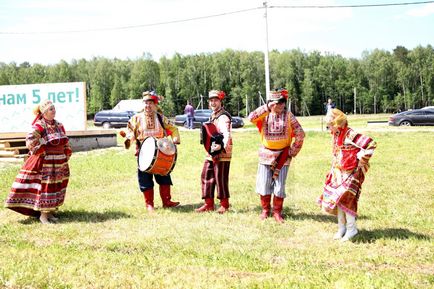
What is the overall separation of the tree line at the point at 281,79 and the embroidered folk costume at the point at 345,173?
231ft

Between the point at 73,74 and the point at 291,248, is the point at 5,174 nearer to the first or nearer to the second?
the point at 291,248

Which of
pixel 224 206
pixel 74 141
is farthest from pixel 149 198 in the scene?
pixel 74 141

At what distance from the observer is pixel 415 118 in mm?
30562

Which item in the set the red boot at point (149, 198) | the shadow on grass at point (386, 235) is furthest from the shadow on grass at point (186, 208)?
the shadow on grass at point (386, 235)

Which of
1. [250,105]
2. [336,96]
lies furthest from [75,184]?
[336,96]

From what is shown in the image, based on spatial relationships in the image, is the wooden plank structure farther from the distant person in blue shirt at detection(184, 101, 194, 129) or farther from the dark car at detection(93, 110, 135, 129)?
the dark car at detection(93, 110, 135, 129)

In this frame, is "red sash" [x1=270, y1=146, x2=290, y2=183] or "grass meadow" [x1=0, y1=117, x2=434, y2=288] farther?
"red sash" [x1=270, y1=146, x2=290, y2=183]

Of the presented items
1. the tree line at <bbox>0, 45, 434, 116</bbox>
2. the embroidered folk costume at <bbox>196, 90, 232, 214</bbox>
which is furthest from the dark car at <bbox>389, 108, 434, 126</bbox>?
the tree line at <bbox>0, 45, 434, 116</bbox>

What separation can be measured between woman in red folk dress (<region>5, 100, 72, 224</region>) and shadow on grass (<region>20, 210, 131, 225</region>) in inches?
9.8

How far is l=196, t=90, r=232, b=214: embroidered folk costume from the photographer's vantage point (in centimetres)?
785

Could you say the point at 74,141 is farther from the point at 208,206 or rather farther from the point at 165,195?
the point at 208,206

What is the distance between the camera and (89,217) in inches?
306

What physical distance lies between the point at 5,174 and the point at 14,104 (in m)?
7.58

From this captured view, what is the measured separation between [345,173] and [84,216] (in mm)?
4164
